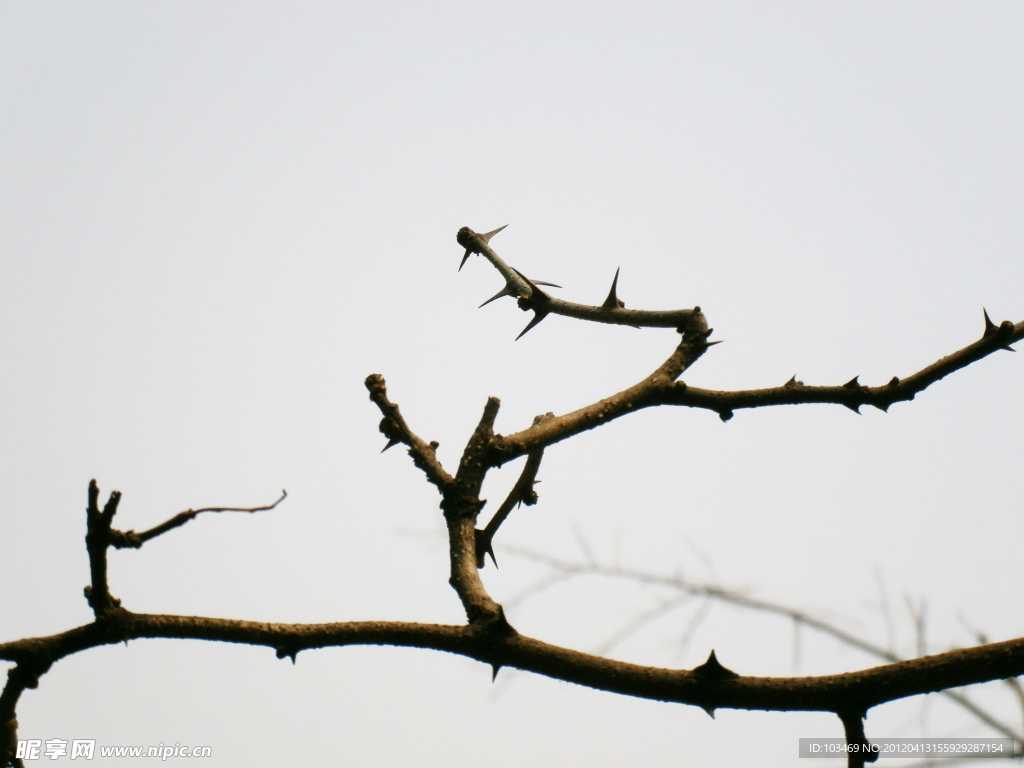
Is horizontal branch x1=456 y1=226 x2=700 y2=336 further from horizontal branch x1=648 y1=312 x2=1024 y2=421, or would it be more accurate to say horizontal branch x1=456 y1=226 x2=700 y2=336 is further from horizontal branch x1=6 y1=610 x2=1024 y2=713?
horizontal branch x1=6 y1=610 x2=1024 y2=713

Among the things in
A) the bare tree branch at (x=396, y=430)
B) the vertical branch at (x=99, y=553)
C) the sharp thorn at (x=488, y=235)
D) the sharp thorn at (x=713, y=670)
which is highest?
the sharp thorn at (x=488, y=235)

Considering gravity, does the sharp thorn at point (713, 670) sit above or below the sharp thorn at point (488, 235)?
below

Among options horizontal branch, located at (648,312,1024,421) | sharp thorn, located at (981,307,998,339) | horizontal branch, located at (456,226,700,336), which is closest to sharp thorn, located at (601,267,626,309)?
horizontal branch, located at (456,226,700,336)

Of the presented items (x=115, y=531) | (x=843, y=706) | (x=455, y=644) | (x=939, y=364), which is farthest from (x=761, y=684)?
(x=115, y=531)

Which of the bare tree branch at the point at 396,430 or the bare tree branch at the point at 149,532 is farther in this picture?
the bare tree branch at the point at 396,430

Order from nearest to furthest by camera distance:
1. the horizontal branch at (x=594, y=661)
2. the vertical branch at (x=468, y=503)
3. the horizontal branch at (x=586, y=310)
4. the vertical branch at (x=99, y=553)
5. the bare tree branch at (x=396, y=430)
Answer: the horizontal branch at (x=594, y=661) → the vertical branch at (x=99, y=553) → the vertical branch at (x=468, y=503) → the bare tree branch at (x=396, y=430) → the horizontal branch at (x=586, y=310)

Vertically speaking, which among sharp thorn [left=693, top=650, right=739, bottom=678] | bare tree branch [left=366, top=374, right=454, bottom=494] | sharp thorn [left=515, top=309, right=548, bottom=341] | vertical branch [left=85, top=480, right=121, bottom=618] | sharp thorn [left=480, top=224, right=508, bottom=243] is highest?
sharp thorn [left=480, top=224, right=508, bottom=243]

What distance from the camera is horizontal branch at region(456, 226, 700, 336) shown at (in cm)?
279

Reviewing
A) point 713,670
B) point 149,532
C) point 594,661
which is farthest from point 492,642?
point 149,532

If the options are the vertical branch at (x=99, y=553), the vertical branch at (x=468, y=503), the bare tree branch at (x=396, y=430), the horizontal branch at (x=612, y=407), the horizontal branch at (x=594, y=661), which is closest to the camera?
the horizontal branch at (x=594, y=661)

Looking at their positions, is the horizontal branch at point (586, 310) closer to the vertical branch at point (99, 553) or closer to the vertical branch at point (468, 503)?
the vertical branch at point (468, 503)

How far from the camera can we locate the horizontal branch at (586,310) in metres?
2.79

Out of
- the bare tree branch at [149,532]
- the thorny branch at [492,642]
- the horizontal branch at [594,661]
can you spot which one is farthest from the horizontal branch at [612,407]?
the bare tree branch at [149,532]

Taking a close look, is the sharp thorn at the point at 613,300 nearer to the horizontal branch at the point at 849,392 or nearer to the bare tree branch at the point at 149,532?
the horizontal branch at the point at 849,392
